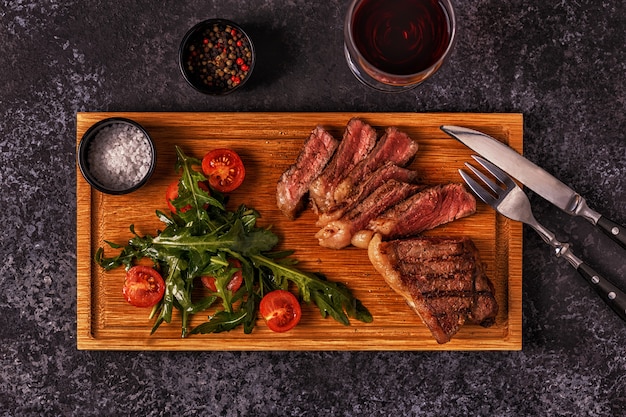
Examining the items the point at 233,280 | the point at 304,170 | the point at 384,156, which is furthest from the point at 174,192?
the point at 384,156

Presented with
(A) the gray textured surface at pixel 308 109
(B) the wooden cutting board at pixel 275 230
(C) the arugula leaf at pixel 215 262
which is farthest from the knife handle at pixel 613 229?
(C) the arugula leaf at pixel 215 262

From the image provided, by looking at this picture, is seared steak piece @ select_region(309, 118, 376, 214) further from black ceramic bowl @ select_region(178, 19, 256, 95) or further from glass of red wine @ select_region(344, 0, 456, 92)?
black ceramic bowl @ select_region(178, 19, 256, 95)

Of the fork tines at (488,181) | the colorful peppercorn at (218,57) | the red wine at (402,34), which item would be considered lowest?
the fork tines at (488,181)

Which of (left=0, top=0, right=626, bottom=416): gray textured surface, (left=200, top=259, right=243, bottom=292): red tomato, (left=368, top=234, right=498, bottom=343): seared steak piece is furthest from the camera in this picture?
(left=0, top=0, right=626, bottom=416): gray textured surface

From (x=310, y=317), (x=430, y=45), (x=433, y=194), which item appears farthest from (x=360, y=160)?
(x=310, y=317)

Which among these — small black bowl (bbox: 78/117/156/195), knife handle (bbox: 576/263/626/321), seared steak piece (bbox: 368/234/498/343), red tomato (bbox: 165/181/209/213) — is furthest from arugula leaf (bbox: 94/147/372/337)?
knife handle (bbox: 576/263/626/321)

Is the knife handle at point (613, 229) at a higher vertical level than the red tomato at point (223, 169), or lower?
higher

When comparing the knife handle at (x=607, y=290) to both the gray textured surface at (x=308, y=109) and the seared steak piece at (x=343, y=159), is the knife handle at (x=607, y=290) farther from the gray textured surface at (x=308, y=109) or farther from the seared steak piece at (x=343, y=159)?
the seared steak piece at (x=343, y=159)
